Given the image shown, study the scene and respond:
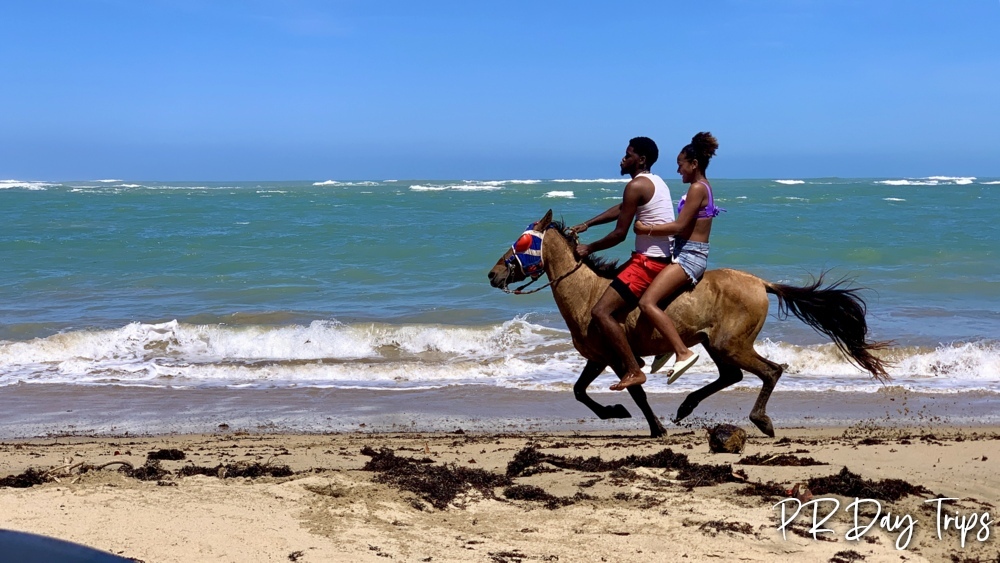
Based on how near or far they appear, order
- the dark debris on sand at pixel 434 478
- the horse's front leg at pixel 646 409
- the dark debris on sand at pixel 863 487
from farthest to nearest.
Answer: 1. the horse's front leg at pixel 646 409
2. the dark debris on sand at pixel 434 478
3. the dark debris on sand at pixel 863 487

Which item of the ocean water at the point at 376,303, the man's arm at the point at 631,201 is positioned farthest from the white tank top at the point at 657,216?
the ocean water at the point at 376,303

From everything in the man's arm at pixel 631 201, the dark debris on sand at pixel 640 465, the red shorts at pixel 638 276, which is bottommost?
the dark debris on sand at pixel 640 465

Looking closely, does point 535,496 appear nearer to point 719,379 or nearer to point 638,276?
point 638,276

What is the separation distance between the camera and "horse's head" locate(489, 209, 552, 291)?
24.6ft

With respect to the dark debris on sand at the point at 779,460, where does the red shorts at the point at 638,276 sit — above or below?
above

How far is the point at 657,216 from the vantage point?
7.38m

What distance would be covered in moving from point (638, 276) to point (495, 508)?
2643 mm

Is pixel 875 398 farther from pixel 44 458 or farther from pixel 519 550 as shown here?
pixel 44 458

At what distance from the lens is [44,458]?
725 centimetres

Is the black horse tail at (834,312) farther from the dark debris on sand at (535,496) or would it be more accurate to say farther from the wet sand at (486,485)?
the dark debris on sand at (535,496)

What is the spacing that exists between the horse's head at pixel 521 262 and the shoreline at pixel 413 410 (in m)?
2.04

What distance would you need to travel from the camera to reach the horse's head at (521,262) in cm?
750

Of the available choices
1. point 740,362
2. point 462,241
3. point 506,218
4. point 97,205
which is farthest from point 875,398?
point 97,205

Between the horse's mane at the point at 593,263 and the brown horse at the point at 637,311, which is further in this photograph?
the horse's mane at the point at 593,263
